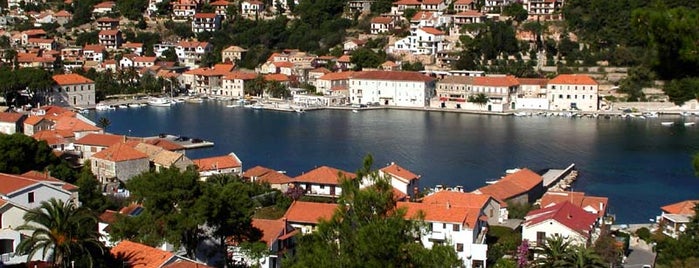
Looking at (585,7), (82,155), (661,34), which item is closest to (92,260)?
(661,34)

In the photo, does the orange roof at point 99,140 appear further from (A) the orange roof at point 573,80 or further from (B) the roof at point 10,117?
(A) the orange roof at point 573,80

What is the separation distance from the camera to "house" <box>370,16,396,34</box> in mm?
30469

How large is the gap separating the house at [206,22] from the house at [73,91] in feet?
25.5

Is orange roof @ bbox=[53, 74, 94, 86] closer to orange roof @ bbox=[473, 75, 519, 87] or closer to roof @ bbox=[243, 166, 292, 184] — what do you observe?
orange roof @ bbox=[473, 75, 519, 87]

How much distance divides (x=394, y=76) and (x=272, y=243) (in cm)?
1735

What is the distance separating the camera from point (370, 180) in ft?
16.3

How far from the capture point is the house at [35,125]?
57.9 feet

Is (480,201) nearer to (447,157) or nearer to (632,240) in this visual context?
(632,240)

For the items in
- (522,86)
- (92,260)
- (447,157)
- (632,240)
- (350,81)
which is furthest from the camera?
(350,81)

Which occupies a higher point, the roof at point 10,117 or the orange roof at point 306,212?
the roof at point 10,117

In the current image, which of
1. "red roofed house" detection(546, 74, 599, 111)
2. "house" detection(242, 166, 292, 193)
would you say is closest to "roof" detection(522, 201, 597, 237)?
"house" detection(242, 166, 292, 193)

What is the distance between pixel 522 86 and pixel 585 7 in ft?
14.2

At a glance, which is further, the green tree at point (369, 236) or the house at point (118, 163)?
the house at point (118, 163)

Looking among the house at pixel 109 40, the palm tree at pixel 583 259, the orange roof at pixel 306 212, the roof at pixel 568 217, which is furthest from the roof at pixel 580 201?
the house at pixel 109 40
